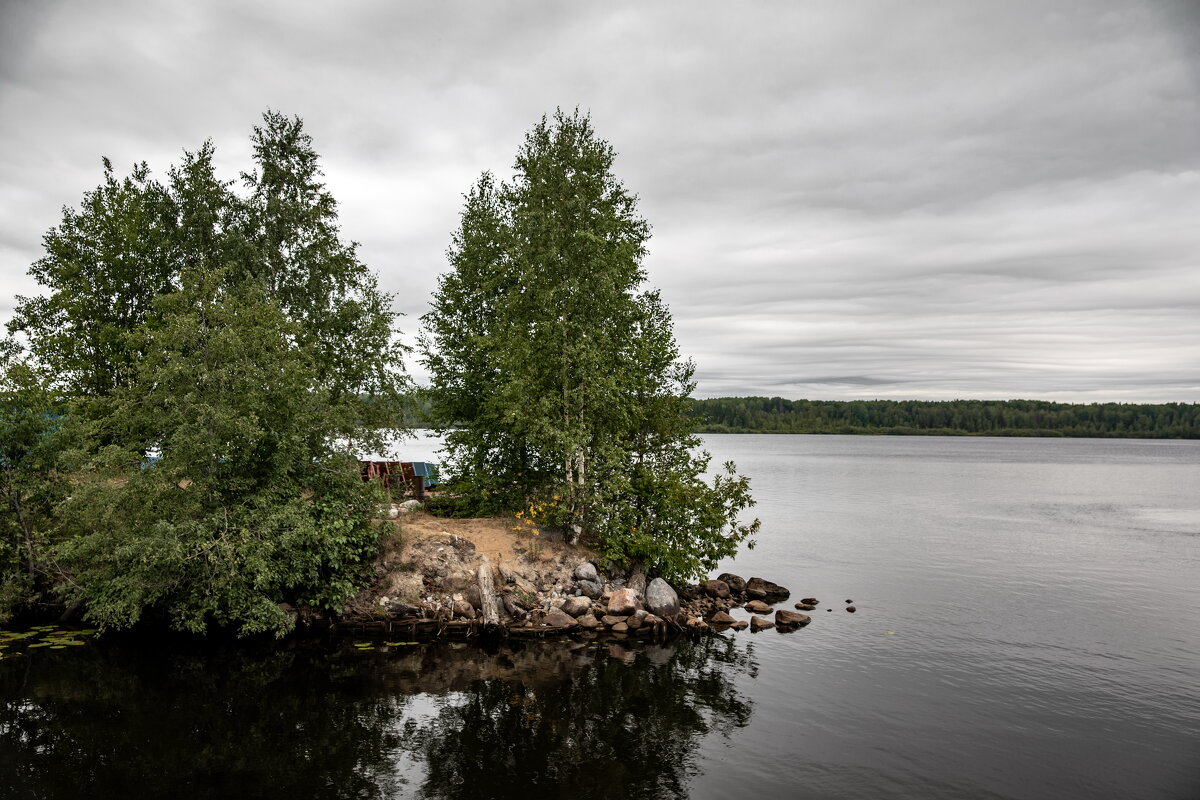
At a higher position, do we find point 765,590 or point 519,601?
point 519,601

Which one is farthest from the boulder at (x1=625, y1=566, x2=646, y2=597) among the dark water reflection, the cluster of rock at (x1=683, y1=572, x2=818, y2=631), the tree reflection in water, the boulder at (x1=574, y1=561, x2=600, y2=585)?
the tree reflection in water

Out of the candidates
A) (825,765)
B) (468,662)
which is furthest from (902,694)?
(468,662)

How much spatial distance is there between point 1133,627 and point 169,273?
142ft

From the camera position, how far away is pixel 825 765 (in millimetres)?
14438

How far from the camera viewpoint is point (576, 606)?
24.0 metres

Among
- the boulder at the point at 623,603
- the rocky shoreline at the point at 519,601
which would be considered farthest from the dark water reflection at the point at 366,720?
the boulder at the point at 623,603

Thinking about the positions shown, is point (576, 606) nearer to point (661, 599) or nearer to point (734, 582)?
point (661, 599)

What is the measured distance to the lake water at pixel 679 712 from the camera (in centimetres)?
1351

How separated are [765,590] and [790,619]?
416cm

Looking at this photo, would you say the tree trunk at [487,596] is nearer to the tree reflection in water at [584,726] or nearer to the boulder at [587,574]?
the tree reflection in water at [584,726]

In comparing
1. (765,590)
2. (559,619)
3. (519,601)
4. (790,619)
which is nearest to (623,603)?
(559,619)

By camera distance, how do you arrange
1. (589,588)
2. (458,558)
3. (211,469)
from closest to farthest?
(211,469)
(458,558)
(589,588)

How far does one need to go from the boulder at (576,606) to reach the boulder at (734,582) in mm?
7824

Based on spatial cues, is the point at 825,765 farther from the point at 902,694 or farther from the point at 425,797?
the point at 425,797
